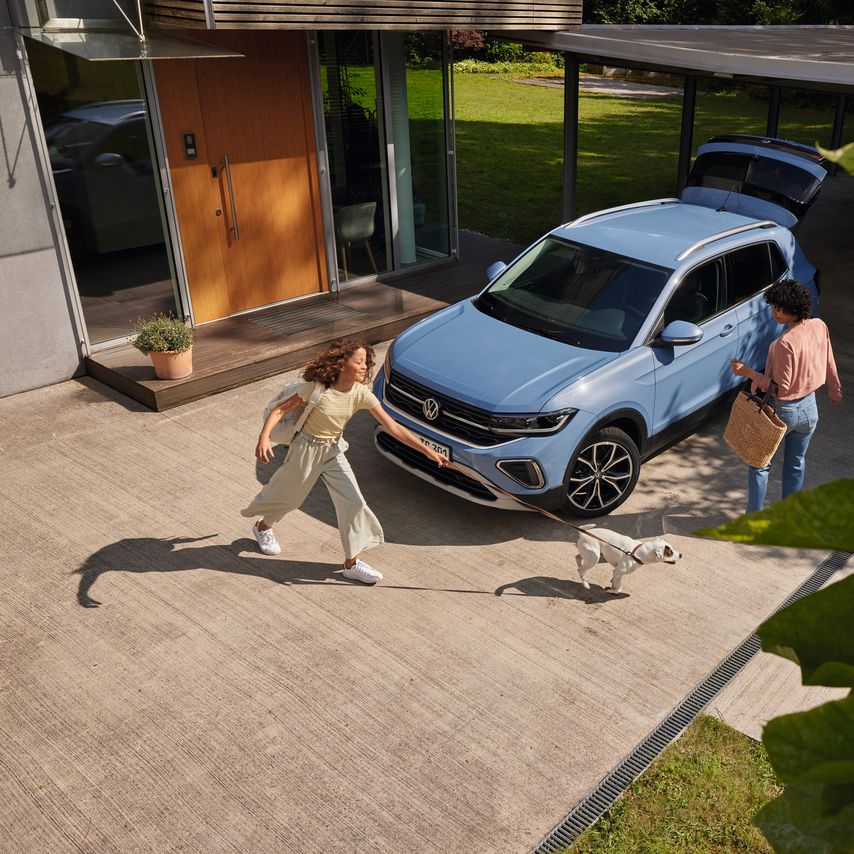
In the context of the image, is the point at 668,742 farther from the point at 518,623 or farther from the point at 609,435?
the point at 609,435

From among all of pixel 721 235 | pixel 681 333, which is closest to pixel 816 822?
pixel 681 333

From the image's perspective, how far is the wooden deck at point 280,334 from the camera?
9.10m

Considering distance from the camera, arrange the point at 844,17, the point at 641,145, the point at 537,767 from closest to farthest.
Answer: the point at 537,767, the point at 641,145, the point at 844,17

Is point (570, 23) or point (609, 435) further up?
point (570, 23)

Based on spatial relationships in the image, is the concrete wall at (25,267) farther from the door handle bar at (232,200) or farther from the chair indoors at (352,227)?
the chair indoors at (352,227)

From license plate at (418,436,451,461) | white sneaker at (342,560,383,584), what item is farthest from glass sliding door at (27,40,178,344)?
white sneaker at (342,560,383,584)

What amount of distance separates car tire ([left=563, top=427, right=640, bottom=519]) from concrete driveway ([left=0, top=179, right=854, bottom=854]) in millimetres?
193

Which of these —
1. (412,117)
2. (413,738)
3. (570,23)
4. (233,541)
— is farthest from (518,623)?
(570,23)

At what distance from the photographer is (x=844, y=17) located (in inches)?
1197

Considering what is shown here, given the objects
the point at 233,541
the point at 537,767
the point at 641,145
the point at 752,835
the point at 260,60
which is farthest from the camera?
the point at 641,145

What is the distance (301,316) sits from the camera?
1071 centimetres

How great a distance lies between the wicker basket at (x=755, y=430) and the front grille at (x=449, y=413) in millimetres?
1581

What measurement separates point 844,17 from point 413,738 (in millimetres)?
32141

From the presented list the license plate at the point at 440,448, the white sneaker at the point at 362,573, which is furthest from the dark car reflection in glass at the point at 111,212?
the white sneaker at the point at 362,573
